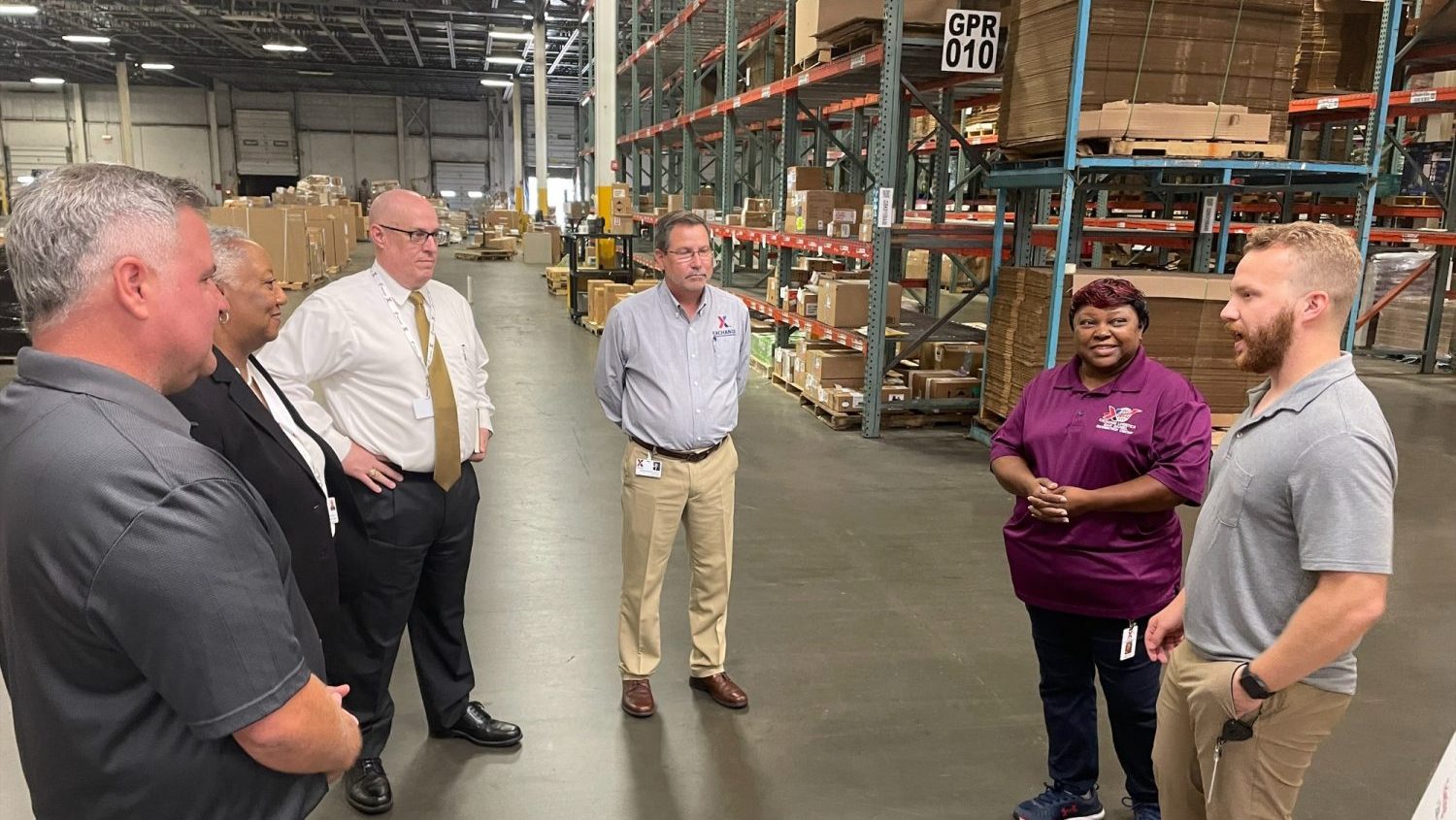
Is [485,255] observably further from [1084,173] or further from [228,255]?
[228,255]

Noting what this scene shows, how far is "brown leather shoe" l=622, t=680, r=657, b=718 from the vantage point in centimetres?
361

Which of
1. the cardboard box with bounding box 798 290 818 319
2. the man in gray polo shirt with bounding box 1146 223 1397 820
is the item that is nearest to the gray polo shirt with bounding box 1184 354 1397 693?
the man in gray polo shirt with bounding box 1146 223 1397 820

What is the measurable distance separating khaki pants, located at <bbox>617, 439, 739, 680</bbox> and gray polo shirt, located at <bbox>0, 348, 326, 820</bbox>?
218cm

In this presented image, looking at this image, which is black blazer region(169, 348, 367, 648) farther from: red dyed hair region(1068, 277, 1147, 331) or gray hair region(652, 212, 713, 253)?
red dyed hair region(1068, 277, 1147, 331)

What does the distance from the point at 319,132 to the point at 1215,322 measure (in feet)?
120

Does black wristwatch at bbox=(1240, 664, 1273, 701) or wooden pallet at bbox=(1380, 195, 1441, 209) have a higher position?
wooden pallet at bbox=(1380, 195, 1441, 209)

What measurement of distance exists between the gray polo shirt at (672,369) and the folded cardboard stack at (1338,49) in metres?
7.66

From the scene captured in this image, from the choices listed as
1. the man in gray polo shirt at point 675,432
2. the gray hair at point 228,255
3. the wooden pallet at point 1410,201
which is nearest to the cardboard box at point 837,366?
the man in gray polo shirt at point 675,432

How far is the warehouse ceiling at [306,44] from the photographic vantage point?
2375 cm

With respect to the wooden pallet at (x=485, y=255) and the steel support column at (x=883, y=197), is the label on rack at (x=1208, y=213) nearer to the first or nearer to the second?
the steel support column at (x=883, y=197)

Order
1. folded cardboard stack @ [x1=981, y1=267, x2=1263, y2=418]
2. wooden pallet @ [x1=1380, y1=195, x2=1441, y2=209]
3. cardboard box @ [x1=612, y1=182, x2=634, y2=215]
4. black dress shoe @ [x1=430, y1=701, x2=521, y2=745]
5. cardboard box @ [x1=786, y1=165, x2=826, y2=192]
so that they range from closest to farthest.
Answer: black dress shoe @ [x1=430, y1=701, x2=521, y2=745] → folded cardboard stack @ [x1=981, y1=267, x2=1263, y2=418] → cardboard box @ [x1=786, y1=165, x2=826, y2=192] → wooden pallet @ [x1=1380, y1=195, x2=1441, y2=209] → cardboard box @ [x1=612, y1=182, x2=634, y2=215]

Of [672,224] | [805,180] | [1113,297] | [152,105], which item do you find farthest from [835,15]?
[152,105]

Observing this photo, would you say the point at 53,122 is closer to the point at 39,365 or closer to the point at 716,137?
the point at 716,137

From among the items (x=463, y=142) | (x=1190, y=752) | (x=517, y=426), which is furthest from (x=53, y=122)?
(x=1190, y=752)
